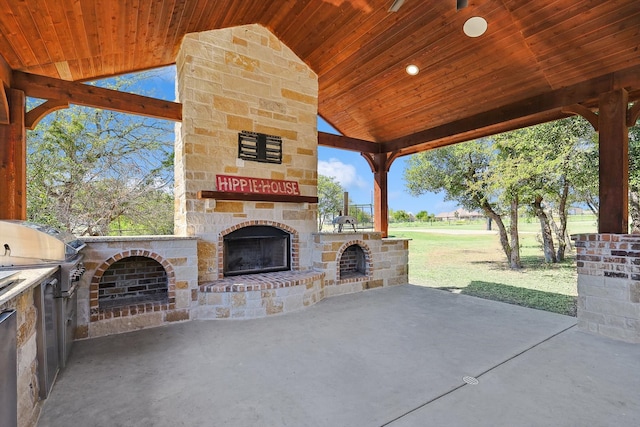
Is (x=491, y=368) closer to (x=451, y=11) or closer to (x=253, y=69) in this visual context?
(x=451, y=11)

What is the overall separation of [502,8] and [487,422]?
13.9 feet

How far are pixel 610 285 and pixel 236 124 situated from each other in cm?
529

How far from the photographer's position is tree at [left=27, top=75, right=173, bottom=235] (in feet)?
23.6

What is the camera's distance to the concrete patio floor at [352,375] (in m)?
2.03

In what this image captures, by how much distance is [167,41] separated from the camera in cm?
448

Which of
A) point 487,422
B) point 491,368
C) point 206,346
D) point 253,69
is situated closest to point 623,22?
point 491,368

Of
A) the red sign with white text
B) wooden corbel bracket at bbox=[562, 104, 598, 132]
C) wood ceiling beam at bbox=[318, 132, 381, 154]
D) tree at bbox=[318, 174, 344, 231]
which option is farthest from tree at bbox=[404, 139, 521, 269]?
tree at bbox=[318, 174, 344, 231]

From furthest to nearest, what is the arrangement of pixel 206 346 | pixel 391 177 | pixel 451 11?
pixel 391 177, pixel 451 11, pixel 206 346

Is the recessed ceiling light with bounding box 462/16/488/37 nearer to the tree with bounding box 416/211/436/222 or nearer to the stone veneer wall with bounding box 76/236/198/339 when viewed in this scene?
the stone veneer wall with bounding box 76/236/198/339

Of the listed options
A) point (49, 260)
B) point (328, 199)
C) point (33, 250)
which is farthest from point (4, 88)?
point (328, 199)

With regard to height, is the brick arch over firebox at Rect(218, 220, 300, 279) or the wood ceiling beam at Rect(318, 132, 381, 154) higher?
the wood ceiling beam at Rect(318, 132, 381, 154)

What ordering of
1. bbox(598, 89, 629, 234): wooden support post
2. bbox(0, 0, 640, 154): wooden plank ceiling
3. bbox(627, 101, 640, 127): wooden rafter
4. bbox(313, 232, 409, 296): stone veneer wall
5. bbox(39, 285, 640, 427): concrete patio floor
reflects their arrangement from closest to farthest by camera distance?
bbox(39, 285, 640, 427): concrete patio floor < bbox(0, 0, 640, 154): wooden plank ceiling < bbox(598, 89, 629, 234): wooden support post < bbox(627, 101, 640, 127): wooden rafter < bbox(313, 232, 409, 296): stone veneer wall

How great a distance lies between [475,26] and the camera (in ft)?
12.9

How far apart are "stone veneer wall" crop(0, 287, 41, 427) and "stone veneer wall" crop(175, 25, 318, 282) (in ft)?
8.04
